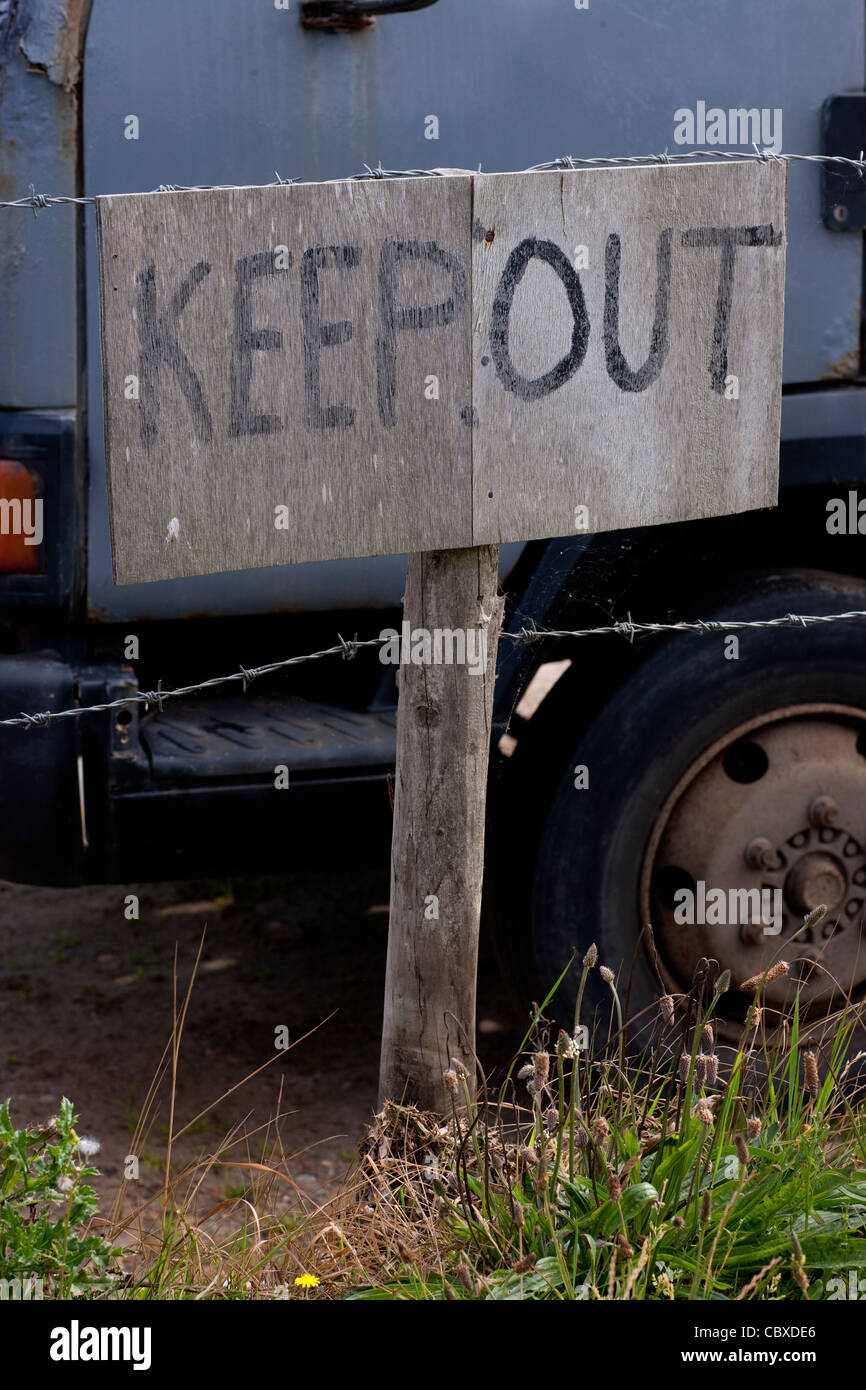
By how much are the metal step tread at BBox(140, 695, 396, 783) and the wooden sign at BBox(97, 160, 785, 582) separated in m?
0.90

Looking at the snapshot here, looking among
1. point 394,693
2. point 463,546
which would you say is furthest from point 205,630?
point 463,546

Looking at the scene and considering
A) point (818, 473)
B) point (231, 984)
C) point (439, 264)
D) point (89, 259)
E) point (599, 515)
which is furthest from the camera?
point (231, 984)

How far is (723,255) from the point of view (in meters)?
2.10

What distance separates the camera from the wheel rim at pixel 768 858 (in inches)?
116

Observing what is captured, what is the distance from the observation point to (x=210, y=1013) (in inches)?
159

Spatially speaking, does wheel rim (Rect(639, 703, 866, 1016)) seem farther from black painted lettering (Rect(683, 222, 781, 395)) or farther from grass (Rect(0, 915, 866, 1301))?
black painted lettering (Rect(683, 222, 781, 395))

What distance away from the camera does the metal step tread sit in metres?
2.77

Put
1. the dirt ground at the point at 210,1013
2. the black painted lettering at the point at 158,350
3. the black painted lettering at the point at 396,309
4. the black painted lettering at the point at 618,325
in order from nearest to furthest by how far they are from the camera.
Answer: the black painted lettering at the point at 158,350
the black painted lettering at the point at 396,309
the black painted lettering at the point at 618,325
the dirt ground at the point at 210,1013

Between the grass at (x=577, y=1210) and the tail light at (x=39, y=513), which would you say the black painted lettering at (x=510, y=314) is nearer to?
the grass at (x=577, y=1210)

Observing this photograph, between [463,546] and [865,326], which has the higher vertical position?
[865,326]

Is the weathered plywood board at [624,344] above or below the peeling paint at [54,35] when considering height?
below

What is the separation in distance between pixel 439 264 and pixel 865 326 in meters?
1.40

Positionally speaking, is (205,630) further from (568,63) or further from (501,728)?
(568,63)

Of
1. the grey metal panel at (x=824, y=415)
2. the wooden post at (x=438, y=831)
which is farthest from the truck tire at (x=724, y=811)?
the wooden post at (x=438, y=831)
